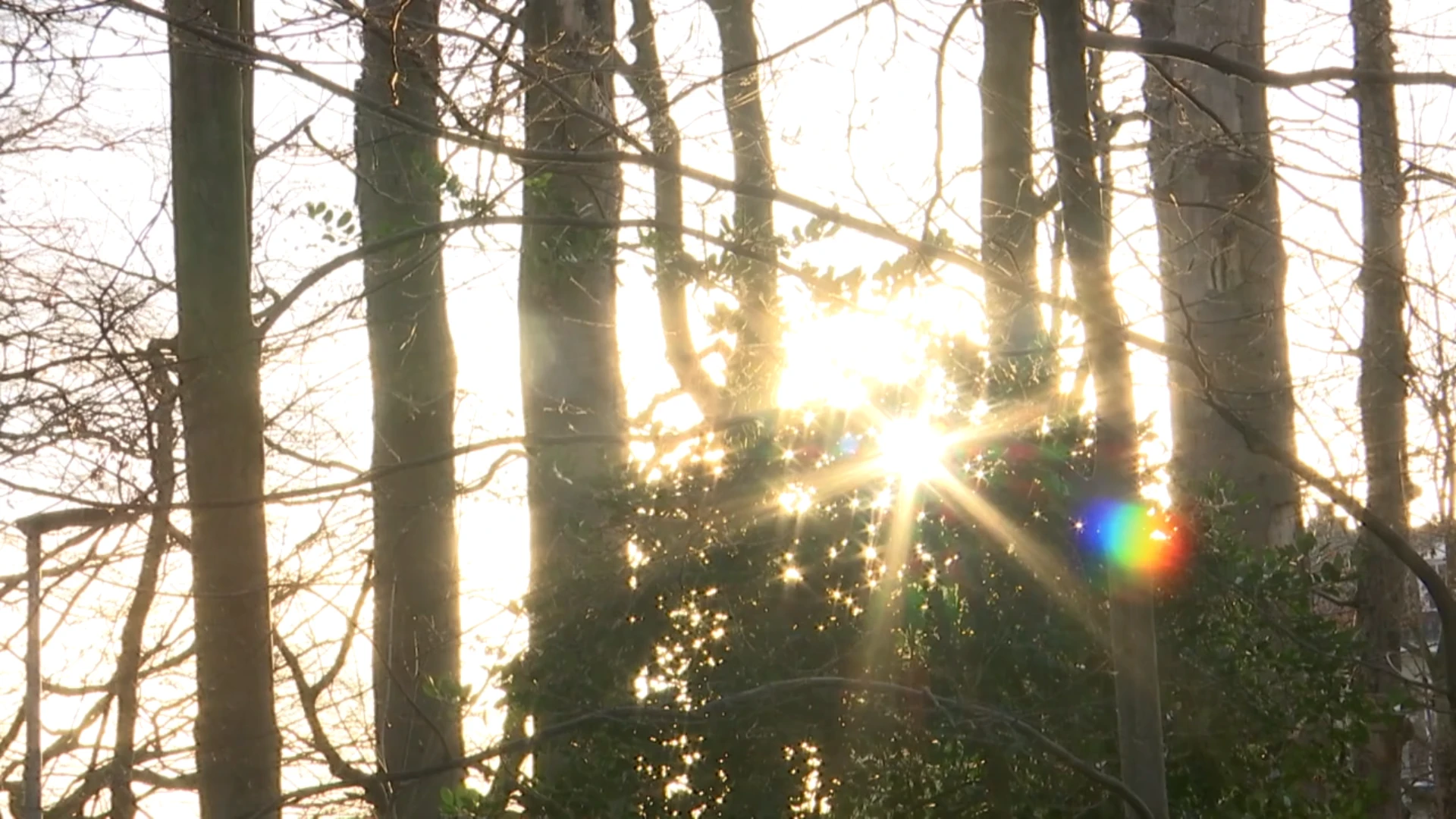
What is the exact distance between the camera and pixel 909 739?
4.88 meters

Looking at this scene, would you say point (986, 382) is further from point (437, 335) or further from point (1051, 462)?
point (437, 335)

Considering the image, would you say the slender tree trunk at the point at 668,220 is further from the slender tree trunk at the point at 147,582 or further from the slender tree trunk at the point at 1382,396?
the slender tree trunk at the point at 1382,396

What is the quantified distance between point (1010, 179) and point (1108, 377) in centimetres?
167

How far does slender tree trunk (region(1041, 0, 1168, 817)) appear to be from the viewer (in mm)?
3902

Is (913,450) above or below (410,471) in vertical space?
below

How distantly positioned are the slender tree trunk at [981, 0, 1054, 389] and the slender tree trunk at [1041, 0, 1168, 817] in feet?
1.83

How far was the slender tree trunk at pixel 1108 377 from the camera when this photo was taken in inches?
154

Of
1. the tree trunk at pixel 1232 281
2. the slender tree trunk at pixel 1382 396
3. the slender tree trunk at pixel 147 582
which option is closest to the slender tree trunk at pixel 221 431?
the slender tree trunk at pixel 147 582

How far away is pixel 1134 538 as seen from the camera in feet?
13.6

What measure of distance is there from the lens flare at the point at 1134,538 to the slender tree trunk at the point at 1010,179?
556 mm

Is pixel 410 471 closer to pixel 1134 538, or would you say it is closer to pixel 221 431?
pixel 221 431

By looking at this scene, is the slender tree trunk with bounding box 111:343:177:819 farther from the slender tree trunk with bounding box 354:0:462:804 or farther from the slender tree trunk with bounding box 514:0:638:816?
the slender tree trunk with bounding box 514:0:638:816

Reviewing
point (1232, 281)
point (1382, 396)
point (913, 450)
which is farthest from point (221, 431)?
point (1382, 396)

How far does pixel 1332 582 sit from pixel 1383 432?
452cm
